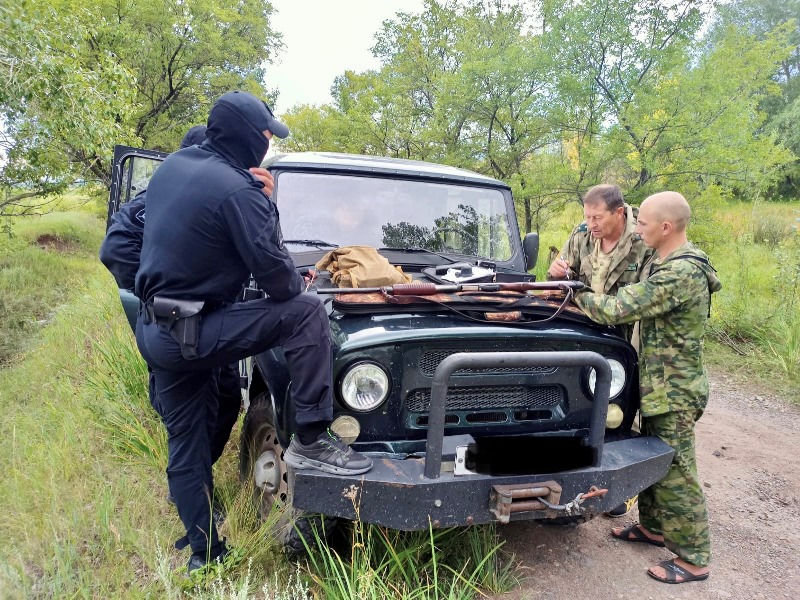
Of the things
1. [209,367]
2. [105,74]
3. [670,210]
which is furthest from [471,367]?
[105,74]

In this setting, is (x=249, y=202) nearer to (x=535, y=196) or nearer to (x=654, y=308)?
→ (x=654, y=308)

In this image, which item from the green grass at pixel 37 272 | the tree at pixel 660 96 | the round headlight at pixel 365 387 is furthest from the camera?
the green grass at pixel 37 272

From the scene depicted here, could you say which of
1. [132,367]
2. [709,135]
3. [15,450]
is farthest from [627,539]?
[709,135]

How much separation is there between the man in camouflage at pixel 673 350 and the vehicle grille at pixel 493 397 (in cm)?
43

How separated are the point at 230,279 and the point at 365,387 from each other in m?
0.70

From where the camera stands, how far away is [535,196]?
27.5ft

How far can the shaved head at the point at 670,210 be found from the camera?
2.66 meters

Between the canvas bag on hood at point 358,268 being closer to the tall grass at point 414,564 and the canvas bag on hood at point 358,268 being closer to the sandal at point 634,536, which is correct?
the tall grass at point 414,564

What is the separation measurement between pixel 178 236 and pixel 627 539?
2842 mm

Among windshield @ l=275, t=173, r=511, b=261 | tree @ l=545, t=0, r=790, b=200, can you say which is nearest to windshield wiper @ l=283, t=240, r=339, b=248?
windshield @ l=275, t=173, r=511, b=261

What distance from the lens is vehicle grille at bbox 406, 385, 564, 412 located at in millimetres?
2338

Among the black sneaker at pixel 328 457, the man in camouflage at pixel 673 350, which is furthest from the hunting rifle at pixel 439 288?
the black sneaker at pixel 328 457

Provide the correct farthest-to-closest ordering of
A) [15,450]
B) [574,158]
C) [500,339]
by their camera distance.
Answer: [574,158] < [15,450] < [500,339]

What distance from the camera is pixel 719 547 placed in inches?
121
